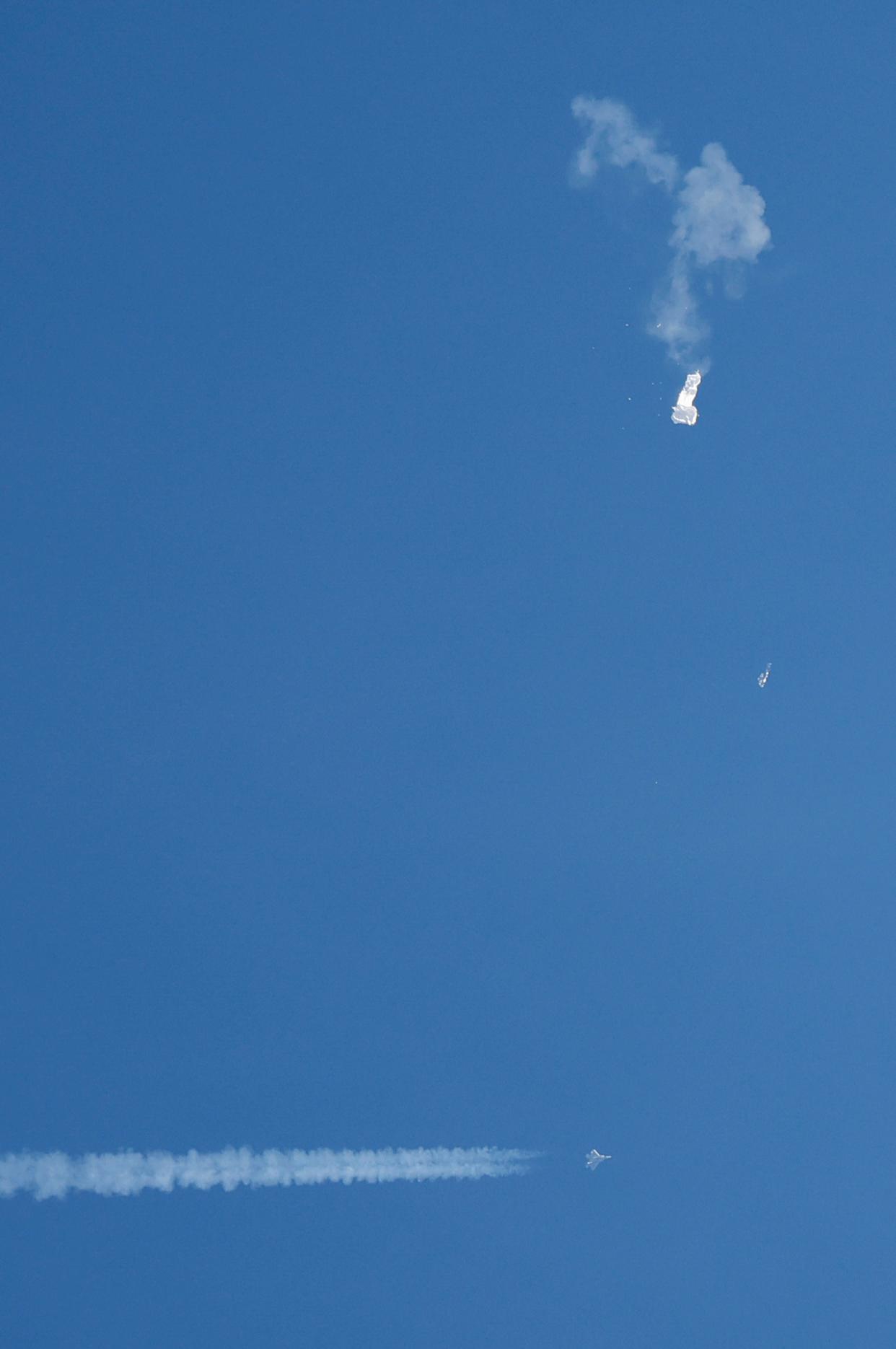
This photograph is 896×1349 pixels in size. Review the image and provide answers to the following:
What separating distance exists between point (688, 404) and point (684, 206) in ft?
4.06

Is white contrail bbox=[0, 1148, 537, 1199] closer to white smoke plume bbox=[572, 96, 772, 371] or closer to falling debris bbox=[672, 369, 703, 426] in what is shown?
falling debris bbox=[672, 369, 703, 426]

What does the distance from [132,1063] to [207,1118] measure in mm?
550

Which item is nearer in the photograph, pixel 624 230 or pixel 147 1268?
pixel 147 1268

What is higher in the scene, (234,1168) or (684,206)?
(684,206)

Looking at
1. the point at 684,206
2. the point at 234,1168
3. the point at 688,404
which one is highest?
the point at 684,206

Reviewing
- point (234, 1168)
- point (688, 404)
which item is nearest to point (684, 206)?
point (688, 404)

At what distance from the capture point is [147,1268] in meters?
6.77

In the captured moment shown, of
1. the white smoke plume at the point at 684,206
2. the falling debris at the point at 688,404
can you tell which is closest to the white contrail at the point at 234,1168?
the falling debris at the point at 688,404

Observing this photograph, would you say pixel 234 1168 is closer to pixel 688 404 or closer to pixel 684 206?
pixel 688 404

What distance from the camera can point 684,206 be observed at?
7301 millimetres

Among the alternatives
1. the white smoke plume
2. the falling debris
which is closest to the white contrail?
the falling debris

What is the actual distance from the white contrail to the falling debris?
468 cm

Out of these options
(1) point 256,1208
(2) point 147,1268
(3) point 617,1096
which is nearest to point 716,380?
(3) point 617,1096

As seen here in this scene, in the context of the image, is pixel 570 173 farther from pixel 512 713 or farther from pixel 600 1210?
pixel 600 1210
